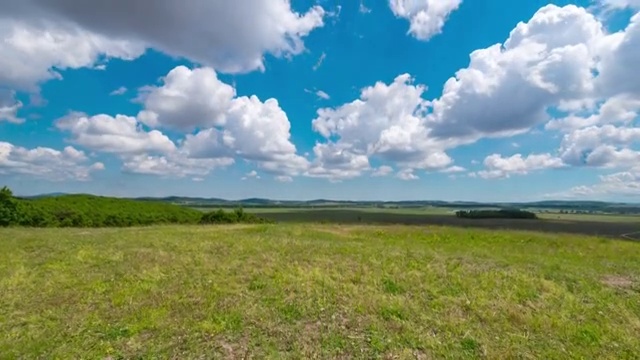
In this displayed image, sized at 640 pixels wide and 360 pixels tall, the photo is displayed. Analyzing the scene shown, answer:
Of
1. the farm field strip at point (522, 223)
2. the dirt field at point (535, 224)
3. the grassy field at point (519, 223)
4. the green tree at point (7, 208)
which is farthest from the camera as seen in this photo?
the farm field strip at point (522, 223)

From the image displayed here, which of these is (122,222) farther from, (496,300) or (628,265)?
(628,265)

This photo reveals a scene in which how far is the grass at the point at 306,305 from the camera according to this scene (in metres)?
9.51

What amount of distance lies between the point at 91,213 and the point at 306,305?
3900cm

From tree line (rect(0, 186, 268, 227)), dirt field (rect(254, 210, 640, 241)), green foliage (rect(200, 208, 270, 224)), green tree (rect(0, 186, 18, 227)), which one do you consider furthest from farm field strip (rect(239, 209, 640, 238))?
green tree (rect(0, 186, 18, 227))

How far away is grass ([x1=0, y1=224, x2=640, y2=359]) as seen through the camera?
9.51 meters

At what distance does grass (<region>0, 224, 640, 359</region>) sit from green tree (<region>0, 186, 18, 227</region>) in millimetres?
19409

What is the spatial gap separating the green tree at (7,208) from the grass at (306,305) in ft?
63.7

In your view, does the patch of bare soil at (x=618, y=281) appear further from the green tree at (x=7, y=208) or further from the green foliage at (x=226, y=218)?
the green tree at (x=7, y=208)

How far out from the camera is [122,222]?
142ft

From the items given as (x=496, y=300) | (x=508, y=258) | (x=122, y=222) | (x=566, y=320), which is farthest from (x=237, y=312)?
(x=122, y=222)

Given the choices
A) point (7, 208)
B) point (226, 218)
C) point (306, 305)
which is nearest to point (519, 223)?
point (226, 218)

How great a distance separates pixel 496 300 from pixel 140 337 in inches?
434

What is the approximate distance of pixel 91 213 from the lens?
41688 millimetres

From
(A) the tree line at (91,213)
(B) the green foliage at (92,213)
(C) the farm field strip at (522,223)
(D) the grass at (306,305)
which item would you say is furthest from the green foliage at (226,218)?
(D) the grass at (306,305)
